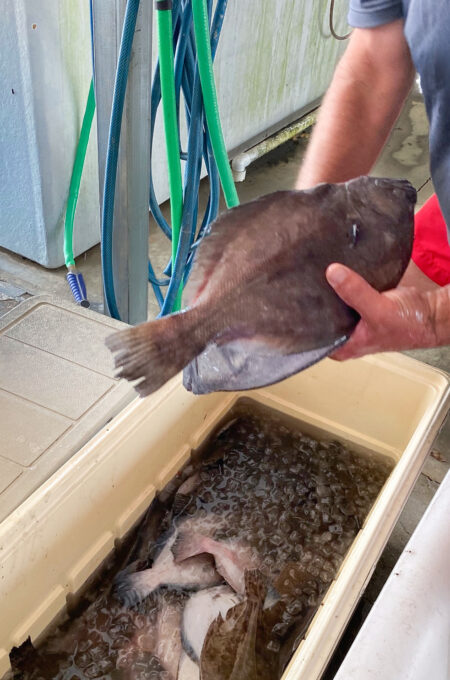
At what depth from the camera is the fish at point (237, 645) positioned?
135 centimetres

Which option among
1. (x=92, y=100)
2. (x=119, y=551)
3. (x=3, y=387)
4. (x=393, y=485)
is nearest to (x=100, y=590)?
(x=119, y=551)

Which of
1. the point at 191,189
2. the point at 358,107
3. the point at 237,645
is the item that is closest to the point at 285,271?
the point at 358,107

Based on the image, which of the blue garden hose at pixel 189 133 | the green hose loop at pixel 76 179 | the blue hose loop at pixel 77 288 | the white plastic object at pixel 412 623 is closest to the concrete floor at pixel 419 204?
the blue hose loop at pixel 77 288

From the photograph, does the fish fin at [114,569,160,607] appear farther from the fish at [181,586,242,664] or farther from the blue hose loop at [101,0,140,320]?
the blue hose loop at [101,0,140,320]

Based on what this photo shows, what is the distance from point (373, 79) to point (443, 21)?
318 mm

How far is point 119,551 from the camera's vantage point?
1.63m

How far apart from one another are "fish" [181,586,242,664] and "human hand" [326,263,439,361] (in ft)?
2.53

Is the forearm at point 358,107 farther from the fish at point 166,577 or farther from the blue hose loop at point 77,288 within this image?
the blue hose loop at point 77,288

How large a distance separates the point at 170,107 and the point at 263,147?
2.22m

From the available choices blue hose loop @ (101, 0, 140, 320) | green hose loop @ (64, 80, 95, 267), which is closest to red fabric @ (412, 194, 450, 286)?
blue hose loop @ (101, 0, 140, 320)

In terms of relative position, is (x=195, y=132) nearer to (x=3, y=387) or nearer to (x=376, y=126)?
(x=376, y=126)

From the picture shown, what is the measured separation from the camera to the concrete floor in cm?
190

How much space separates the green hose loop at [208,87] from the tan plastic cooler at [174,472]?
66 centimetres

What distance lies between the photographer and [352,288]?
0.97m
